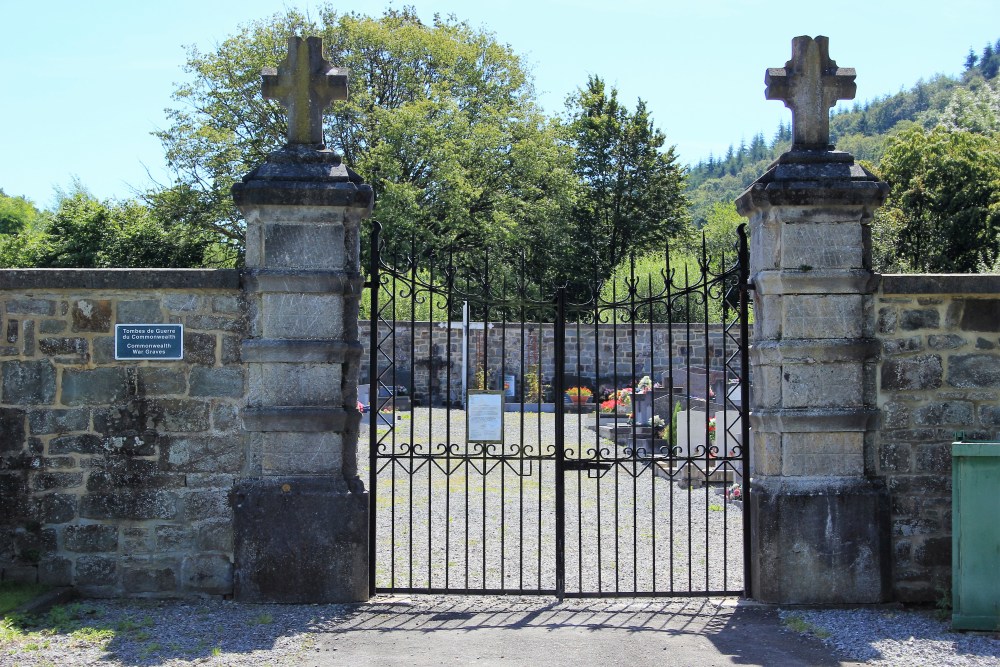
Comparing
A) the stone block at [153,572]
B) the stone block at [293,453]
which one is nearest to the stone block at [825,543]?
the stone block at [293,453]

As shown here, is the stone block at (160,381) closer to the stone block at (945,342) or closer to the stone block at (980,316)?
the stone block at (945,342)

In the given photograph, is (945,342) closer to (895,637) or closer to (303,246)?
(895,637)

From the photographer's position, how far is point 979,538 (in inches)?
219

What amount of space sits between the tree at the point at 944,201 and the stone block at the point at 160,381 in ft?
103

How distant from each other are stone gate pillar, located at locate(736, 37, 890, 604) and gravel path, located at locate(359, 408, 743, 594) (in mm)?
478

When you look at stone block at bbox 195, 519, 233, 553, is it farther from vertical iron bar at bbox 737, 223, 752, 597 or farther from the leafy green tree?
the leafy green tree

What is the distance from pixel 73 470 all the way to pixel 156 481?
55cm

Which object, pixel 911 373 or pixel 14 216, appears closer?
pixel 911 373

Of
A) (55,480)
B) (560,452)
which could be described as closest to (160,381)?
(55,480)

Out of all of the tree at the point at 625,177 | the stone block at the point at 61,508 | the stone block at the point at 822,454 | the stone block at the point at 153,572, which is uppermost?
the tree at the point at 625,177

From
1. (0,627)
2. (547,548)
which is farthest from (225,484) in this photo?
(547,548)

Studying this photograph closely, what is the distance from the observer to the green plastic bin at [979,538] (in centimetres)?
556

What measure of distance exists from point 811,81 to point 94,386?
5098mm

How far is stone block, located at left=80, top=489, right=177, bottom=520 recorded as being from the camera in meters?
6.14
